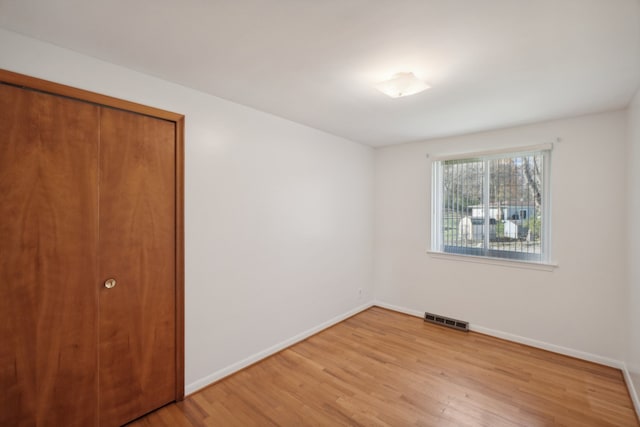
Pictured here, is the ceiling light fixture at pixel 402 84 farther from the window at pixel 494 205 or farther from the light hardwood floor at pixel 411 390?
the light hardwood floor at pixel 411 390

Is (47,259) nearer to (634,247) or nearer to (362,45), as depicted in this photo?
(362,45)

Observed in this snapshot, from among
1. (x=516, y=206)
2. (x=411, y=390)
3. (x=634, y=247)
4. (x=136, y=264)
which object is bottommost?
(x=411, y=390)

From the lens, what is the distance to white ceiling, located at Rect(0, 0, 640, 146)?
1.41 meters

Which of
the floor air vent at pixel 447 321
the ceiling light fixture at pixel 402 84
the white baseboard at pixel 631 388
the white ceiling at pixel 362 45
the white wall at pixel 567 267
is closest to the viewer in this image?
the white ceiling at pixel 362 45

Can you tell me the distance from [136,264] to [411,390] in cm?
246

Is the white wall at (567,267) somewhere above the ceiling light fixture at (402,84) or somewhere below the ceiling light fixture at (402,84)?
below

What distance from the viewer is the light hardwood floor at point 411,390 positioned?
209 centimetres

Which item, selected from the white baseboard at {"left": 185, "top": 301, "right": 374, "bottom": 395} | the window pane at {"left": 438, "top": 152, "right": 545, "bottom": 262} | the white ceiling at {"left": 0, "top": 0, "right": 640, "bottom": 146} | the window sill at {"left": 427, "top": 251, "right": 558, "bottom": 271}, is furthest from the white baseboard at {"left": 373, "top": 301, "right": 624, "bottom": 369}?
the white ceiling at {"left": 0, "top": 0, "right": 640, "bottom": 146}

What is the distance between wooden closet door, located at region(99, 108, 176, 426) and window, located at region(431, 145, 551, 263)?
3.37m

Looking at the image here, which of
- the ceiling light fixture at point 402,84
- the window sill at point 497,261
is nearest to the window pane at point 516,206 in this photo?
the window sill at point 497,261

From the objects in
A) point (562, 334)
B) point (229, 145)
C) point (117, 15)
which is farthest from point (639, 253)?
point (117, 15)

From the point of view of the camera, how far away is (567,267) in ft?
9.90

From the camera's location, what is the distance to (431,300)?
399 cm

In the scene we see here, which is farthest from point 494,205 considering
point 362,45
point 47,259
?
point 47,259
